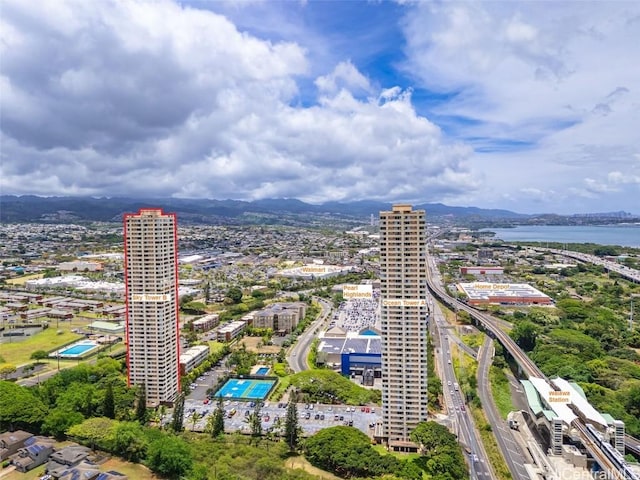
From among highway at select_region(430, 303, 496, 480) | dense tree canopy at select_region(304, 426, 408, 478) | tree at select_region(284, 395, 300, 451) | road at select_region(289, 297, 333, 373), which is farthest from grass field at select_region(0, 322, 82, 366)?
highway at select_region(430, 303, 496, 480)

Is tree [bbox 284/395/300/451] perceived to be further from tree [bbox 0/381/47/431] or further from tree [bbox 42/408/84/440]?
tree [bbox 0/381/47/431]

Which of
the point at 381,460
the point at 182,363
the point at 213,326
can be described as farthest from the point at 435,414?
the point at 213,326

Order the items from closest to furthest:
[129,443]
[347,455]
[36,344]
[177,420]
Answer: [347,455] → [129,443] → [177,420] → [36,344]

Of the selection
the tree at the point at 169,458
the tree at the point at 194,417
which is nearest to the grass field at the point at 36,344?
the tree at the point at 194,417

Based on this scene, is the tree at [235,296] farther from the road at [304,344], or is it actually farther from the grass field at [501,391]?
the grass field at [501,391]

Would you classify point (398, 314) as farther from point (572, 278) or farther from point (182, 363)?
point (572, 278)

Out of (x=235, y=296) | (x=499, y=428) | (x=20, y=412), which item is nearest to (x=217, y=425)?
(x=20, y=412)

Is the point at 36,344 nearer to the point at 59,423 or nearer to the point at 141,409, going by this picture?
the point at 59,423
